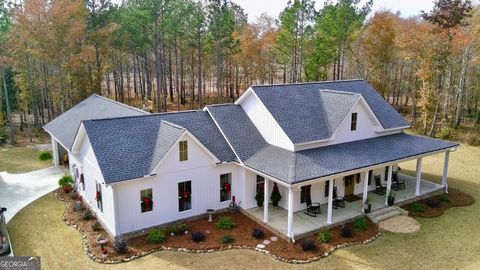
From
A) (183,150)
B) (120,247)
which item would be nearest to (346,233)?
(183,150)

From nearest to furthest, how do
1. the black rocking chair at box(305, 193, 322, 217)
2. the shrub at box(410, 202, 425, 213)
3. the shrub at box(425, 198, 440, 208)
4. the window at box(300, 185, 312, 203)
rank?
the black rocking chair at box(305, 193, 322, 217)
the window at box(300, 185, 312, 203)
the shrub at box(410, 202, 425, 213)
the shrub at box(425, 198, 440, 208)

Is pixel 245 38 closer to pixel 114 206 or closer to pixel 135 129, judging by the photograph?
pixel 135 129

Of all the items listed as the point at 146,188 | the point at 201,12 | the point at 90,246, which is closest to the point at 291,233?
the point at 146,188

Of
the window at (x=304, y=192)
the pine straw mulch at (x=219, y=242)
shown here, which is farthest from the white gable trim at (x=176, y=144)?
the window at (x=304, y=192)

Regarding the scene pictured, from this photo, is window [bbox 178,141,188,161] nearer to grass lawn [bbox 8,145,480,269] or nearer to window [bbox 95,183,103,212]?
window [bbox 95,183,103,212]

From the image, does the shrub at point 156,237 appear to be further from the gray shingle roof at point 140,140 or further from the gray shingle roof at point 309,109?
the gray shingle roof at point 309,109

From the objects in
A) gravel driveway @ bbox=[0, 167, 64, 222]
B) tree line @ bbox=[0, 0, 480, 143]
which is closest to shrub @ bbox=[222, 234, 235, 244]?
gravel driveway @ bbox=[0, 167, 64, 222]
